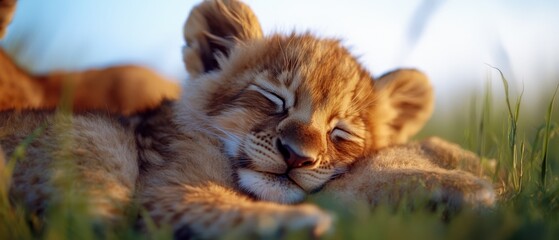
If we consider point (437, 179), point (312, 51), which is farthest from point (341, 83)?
point (437, 179)

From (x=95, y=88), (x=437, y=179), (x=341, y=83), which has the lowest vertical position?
(x=95, y=88)

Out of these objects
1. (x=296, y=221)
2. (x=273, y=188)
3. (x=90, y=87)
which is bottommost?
(x=90, y=87)

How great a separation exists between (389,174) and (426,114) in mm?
1263

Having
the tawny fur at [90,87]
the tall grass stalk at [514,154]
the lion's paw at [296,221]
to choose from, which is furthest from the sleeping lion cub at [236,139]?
the tawny fur at [90,87]

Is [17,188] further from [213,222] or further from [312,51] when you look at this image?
[312,51]

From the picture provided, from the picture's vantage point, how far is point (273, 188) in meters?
2.98

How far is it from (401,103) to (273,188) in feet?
4.88

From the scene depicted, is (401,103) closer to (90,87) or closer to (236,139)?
(236,139)

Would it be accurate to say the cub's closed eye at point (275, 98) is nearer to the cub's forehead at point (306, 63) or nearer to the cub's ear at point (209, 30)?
the cub's forehead at point (306, 63)

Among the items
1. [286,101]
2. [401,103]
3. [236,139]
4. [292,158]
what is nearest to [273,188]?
[292,158]

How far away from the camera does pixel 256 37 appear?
387 centimetres

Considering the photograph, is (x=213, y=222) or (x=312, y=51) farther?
(x=312, y=51)

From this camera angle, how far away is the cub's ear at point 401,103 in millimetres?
3867

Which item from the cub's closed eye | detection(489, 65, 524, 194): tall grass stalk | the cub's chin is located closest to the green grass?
detection(489, 65, 524, 194): tall grass stalk
